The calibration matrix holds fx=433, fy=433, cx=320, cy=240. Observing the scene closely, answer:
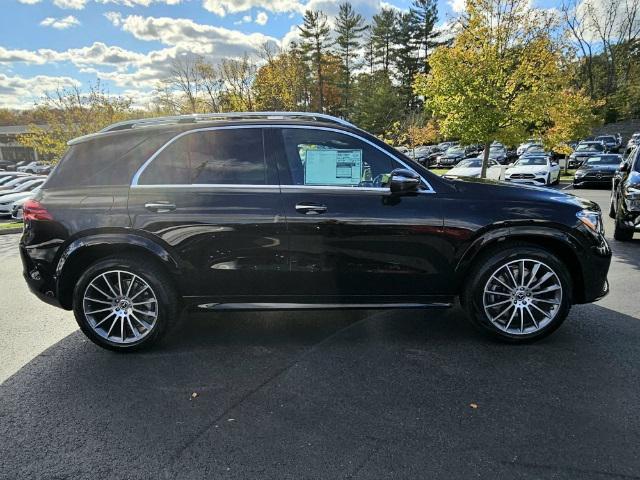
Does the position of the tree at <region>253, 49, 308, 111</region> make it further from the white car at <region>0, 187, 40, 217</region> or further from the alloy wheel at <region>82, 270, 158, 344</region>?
the alloy wheel at <region>82, 270, 158, 344</region>

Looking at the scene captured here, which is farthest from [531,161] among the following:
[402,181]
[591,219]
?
[402,181]

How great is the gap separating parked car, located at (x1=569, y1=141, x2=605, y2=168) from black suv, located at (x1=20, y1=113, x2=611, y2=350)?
23344mm

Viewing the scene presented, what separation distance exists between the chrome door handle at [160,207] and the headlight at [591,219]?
11.0 ft

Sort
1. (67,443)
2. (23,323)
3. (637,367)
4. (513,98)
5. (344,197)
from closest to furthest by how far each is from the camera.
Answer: (67,443) < (637,367) < (344,197) < (23,323) < (513,98)

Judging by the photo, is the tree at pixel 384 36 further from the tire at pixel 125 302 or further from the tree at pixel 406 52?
the tire at pixel 125 302

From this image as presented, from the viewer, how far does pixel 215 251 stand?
3.57 m

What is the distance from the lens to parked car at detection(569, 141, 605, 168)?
86.6 feet

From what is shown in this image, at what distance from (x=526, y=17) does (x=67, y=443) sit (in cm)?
1551

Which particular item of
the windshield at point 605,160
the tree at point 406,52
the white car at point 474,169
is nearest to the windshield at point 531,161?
the white car at point 474,169

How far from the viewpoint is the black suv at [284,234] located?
3.53 meters

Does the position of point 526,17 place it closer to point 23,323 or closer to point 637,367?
point 637,367

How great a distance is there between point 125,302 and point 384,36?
224 feet

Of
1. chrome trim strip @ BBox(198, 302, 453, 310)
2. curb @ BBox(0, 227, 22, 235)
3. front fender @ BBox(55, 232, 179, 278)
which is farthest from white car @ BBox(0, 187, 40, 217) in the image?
chrome trim strip @ BBox(198, 302, 453, 310)

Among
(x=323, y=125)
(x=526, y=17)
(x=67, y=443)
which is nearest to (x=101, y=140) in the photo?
(x=323, y=125)
